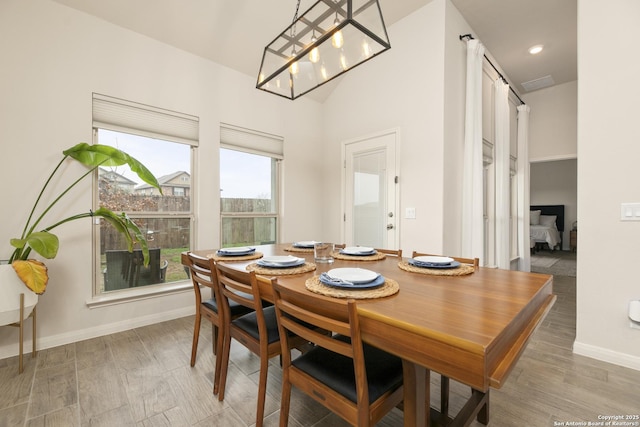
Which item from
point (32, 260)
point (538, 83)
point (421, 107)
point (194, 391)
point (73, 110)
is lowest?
point (194, 391)

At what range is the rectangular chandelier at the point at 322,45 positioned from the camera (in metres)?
1.56

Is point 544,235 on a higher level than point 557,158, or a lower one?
lower

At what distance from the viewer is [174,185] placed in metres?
3.02

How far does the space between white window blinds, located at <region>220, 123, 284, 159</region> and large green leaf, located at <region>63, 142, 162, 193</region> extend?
1.14 metres

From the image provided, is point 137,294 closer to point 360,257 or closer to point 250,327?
point 250,327

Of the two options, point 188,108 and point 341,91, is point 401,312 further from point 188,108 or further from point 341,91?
point 341,91

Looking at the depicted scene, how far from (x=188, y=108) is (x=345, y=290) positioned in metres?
2.84

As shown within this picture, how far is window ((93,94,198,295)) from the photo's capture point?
8.52 feet

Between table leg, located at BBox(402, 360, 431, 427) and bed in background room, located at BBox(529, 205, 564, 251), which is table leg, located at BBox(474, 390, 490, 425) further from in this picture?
bed in background room, located at BBox(529, 205, 564, 251)

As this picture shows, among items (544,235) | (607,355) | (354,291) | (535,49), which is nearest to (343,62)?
(354,291)

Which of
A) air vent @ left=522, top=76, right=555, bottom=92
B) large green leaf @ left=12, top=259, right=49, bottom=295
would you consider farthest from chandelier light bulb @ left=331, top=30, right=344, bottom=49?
air vent @ left=522, top=76, right=555, bottom=92

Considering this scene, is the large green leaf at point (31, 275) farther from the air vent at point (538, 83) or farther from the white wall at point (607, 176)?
the air vent at point (538, 83)

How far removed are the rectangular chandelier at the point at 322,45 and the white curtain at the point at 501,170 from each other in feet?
9.94

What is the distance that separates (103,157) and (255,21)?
205cm
